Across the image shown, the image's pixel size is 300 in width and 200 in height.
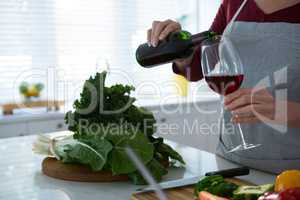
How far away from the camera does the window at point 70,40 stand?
2.25 meters

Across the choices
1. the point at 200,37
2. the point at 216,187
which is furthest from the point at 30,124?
the point at 216,187

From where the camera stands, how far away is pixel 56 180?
100 centimetres

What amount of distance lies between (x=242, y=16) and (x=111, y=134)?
23.3 inches

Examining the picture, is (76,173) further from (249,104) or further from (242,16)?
(242,16)

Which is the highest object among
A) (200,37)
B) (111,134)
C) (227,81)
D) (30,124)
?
(200,37)

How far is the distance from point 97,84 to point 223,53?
342 millimetres

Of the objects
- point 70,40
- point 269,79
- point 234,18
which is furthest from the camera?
point 70,40

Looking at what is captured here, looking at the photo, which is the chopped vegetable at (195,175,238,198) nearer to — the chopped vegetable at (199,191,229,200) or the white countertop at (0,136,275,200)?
the chopped vegetable at (199,191,229,200)

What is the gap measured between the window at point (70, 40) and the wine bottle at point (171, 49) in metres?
1.27

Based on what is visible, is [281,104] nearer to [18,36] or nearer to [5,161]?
[5,161]

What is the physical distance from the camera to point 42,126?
2.21 metres

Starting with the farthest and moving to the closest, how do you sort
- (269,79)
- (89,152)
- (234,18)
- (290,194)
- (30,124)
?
(30,124) < (234,18) < (269,79) < (89,152) < (290,194)

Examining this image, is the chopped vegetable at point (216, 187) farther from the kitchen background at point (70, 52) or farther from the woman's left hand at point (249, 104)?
the kitchen background at point (70, 52)

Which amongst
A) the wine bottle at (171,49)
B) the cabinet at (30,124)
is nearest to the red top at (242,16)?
the wine bottle at (171,49)
